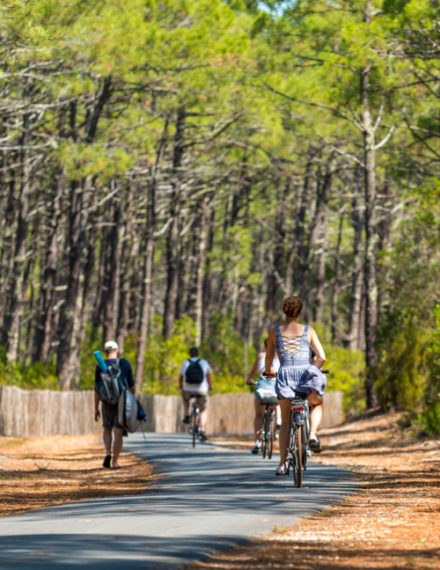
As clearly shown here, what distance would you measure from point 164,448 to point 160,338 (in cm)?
1958

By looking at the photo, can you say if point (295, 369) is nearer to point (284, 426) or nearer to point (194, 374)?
point (284, 426)

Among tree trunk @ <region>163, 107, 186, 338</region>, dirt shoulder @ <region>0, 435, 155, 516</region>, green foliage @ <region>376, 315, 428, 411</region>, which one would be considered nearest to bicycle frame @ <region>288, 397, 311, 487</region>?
dirt shoulder @ <region>0, 435, 155, 516</region>

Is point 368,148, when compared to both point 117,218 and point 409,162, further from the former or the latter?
point 117,218

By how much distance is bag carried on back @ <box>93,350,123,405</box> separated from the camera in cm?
1465

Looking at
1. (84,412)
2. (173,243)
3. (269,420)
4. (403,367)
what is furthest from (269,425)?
(173,243)

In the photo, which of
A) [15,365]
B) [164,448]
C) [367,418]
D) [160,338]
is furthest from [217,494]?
[160,338]

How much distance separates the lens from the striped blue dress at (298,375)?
10547mm

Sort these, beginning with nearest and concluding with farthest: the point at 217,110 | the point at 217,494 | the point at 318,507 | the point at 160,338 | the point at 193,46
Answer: the point at 318,507 → the point at 217,494 → the point at 193,46 → the point at 217,110 → the point at 160,338

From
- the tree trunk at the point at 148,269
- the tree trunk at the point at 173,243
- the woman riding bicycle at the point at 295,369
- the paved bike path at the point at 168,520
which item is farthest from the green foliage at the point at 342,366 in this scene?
the woman riding bicycle at the point at 295,369

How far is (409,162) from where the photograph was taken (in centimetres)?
3033

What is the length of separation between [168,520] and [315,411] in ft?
10.9

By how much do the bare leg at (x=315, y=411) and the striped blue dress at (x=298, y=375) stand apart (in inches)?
2.4

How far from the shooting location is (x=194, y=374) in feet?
67.8

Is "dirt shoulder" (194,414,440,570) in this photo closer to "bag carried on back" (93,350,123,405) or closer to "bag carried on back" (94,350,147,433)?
"bag carried on back" (94,350,147,433)
